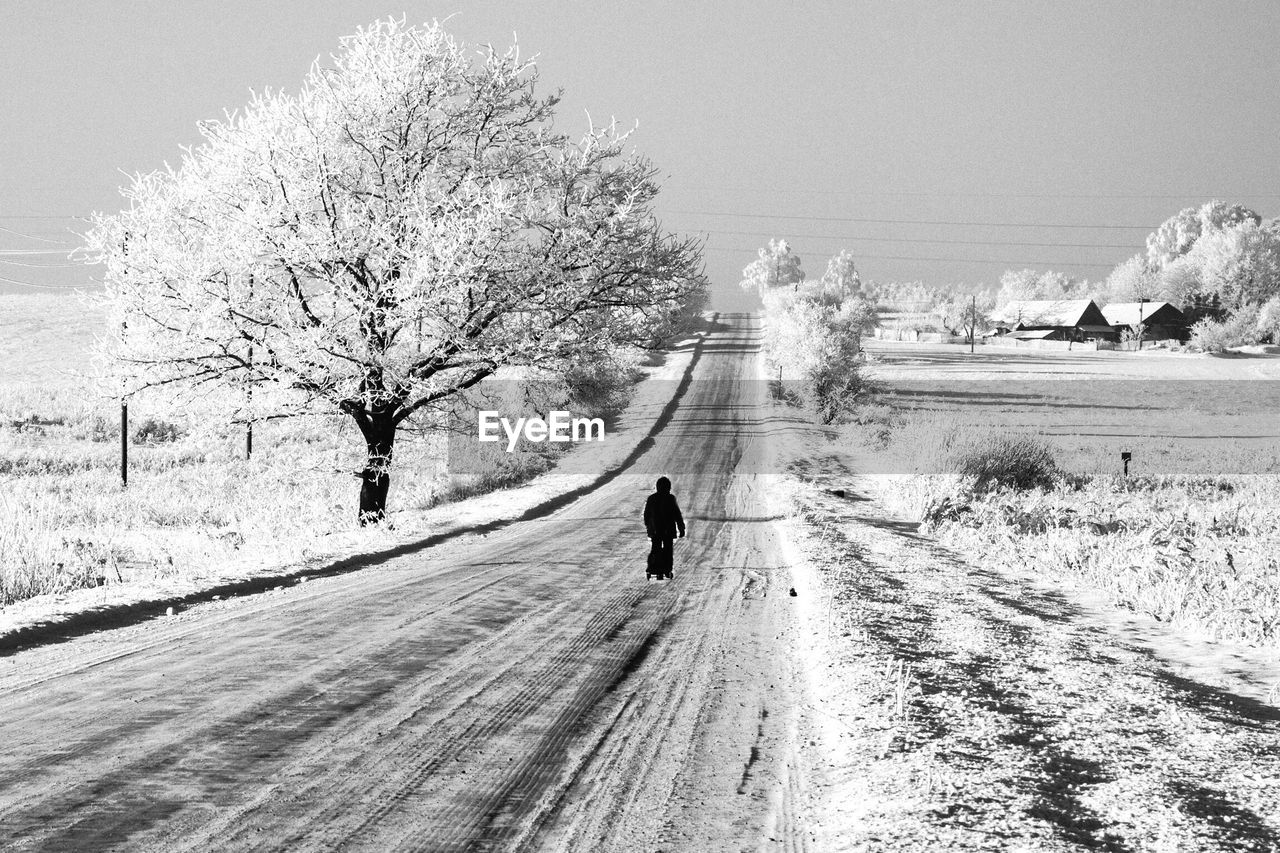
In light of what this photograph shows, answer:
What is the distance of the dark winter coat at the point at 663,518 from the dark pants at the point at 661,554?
0.15 m

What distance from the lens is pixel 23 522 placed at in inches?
648

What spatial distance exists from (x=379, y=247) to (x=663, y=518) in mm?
9089

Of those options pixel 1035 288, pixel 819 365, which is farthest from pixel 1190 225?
pixel 819 365

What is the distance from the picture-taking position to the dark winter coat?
1241cm

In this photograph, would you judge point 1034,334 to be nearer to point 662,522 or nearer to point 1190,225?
point 1190,225

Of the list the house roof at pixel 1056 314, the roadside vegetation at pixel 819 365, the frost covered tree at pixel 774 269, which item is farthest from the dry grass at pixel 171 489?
the frost covered tree at pixel 774 269

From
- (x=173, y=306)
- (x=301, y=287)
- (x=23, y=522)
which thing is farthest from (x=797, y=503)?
(x=23, y=522)

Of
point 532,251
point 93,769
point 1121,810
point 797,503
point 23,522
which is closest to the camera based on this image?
point 1121,810

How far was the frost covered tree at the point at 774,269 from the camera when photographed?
588 feet

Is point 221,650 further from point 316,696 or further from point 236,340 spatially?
point 236,340

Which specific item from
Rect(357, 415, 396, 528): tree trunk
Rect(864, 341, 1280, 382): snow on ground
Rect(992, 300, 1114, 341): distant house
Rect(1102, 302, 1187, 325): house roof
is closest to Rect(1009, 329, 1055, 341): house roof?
Rect(992, 300, 1114, 341): distant house

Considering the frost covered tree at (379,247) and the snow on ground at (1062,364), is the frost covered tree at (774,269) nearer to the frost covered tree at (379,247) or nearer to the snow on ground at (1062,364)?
the snow on ground at (1062,364)

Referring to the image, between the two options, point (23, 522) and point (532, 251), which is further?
point (532, 251)

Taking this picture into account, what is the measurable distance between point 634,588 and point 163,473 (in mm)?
26532
